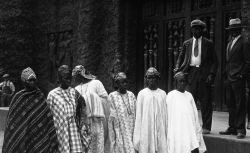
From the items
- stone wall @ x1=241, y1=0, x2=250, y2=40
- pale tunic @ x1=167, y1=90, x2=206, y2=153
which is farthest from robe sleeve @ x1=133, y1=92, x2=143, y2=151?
stone wall @ x1=241, y1=0, x2=250, y2=40

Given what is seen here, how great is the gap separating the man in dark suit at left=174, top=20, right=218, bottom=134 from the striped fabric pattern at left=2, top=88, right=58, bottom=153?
9.09 feet

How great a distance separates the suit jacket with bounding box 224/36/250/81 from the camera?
22.9 ft

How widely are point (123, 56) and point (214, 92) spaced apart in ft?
9.68

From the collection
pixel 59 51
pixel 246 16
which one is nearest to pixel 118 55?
pixel 59 51

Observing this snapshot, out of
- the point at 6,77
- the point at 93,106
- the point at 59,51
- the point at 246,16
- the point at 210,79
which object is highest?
the point at 246,16

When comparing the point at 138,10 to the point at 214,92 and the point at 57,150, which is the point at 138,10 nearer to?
the point at 214,92

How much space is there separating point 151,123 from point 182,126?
0.51 metres

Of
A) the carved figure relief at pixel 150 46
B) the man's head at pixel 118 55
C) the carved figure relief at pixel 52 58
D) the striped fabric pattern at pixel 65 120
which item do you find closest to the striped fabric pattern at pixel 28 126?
the striped fabric pattern at pixel 65 120

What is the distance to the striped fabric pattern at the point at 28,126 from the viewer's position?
5.71 m

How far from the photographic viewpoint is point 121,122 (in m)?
7.02

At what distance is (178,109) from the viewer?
6.68 meters

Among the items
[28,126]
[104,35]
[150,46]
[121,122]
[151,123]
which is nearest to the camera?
[28,126]

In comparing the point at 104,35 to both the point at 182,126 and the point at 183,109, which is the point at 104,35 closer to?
the point at 183,109

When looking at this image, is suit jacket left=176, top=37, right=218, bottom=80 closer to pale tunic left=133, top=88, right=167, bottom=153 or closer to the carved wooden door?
pale tunic left=133, top=88, right=167, bottom=153
